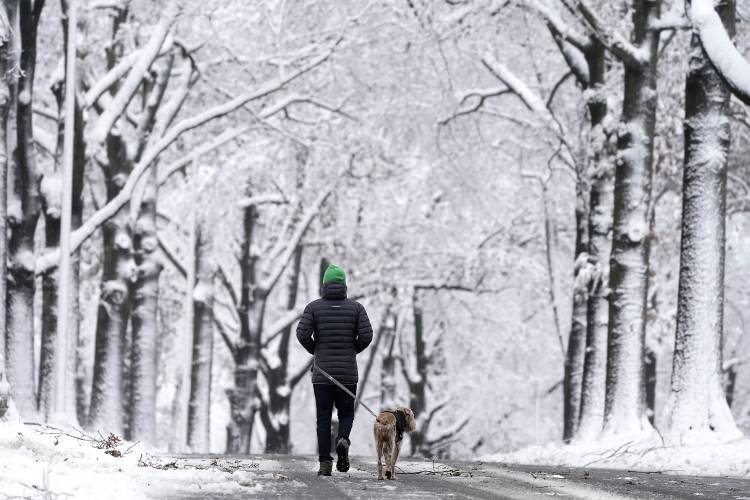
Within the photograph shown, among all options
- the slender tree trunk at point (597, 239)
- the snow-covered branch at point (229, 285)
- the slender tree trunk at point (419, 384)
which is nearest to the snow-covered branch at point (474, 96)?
A: the slender tree trunk at point (597, 239)

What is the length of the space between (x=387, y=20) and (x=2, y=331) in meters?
12.1

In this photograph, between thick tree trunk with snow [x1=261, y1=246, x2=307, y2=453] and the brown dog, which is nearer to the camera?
the brown dog

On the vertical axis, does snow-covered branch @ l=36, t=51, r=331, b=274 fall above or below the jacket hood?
above

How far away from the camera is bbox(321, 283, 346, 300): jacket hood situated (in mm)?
11758

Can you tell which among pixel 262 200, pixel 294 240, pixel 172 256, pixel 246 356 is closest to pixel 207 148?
pixel 262 200

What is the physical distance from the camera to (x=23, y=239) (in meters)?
21.7

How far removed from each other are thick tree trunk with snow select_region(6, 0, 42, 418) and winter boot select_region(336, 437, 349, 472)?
31.6ft

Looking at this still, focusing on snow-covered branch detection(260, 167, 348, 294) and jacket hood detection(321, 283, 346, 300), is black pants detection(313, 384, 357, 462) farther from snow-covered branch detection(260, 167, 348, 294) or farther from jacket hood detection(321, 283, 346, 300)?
snow-covered branch detection(260, 167, 348, 294)

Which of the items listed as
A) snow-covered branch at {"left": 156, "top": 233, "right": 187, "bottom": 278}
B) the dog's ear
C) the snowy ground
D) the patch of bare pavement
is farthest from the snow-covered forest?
the dog's ear

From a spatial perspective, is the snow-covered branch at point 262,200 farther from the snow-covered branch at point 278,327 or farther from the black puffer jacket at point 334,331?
the black puffer jacket at point 334,331

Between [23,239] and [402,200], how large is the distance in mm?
16806

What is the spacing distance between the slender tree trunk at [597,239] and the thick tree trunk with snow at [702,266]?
3908 millimetres

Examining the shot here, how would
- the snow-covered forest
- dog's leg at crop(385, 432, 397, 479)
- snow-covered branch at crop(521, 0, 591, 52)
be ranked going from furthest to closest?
snow-covered branch at crop(521, 0, 591, 52) → the snow-covered forest → dog's leg at crop(385, 432, 397, 479)

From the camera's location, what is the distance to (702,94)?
1712 cm
